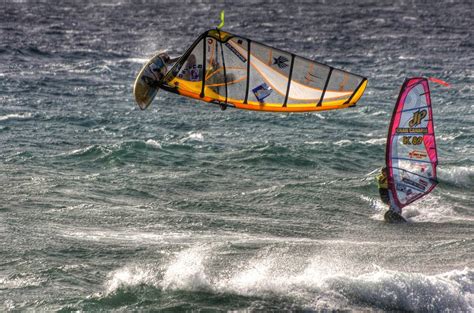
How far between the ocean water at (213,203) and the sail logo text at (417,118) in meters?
3.12

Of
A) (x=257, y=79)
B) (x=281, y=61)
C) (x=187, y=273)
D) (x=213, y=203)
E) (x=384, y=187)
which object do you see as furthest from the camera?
(x=213, y=203)

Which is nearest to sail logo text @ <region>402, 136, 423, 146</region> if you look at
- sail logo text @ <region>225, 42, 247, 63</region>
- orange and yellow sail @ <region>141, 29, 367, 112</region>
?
orange and yellow sail @ <region>141, 29, 367, 112</region>

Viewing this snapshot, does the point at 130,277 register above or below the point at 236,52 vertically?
below

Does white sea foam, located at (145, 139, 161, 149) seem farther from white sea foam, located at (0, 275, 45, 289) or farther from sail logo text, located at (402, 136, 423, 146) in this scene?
white sea foam, located at (0, 275, 45, 289)

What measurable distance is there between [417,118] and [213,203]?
7.42 m

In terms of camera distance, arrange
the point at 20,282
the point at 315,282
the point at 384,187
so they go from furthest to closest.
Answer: the point at 384,187
the point at 20,282
the point at 315,282

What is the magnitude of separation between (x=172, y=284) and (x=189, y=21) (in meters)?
72.8

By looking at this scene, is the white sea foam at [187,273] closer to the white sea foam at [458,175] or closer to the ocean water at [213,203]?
the ocean water at [213,203]

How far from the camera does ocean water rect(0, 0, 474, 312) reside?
2117 cm

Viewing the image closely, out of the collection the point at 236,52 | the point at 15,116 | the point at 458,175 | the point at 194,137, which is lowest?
the point at 15,116

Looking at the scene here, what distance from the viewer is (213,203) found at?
29.3 meters

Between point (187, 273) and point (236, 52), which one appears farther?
point (236, 52)

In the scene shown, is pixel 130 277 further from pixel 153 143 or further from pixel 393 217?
pixel 153 143

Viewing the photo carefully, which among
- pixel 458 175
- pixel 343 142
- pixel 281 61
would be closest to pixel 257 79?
pixel 281 61
